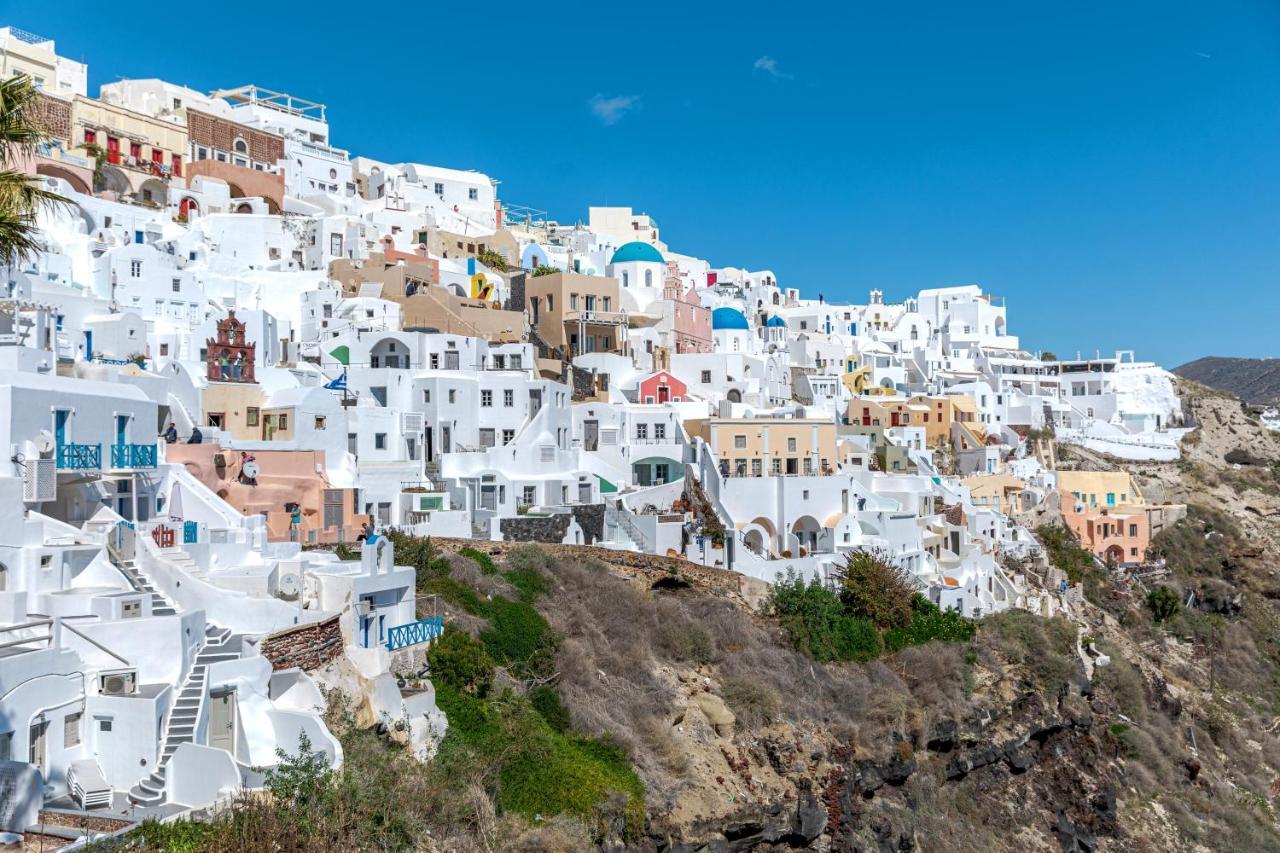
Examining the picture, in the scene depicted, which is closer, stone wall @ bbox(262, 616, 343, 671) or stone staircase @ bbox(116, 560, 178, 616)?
stone wall @ bbox(262, 616, 343, 671)

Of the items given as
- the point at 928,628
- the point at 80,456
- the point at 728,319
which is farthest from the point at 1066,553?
the point at 80,456

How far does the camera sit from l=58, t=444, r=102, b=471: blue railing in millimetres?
19562

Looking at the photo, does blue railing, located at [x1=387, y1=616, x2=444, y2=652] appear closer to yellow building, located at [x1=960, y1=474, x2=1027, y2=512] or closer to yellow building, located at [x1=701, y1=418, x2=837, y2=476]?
yellow building, located at [x1=701, y1=418, x2=837, y2=476]

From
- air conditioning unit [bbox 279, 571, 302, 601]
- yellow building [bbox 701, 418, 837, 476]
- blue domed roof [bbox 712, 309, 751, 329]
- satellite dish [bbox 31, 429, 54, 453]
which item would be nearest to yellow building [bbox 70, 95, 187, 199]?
blue domed roof [bbox 712, 309, 751, 329]

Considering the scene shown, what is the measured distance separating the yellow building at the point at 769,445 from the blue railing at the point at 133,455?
23121mm

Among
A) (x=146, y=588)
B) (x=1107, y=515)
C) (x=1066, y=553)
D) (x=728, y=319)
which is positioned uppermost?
(x=728, y=319)

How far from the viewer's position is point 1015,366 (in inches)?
3063

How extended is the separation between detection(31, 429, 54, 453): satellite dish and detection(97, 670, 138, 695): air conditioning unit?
4909 millimetres

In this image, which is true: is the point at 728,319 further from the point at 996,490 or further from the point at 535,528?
the point at 535,528

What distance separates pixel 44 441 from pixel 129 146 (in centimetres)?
3813

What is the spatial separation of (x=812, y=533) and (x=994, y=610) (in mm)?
8018

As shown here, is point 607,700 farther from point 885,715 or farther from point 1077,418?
point 1077,418

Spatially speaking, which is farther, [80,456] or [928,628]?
[928,628]

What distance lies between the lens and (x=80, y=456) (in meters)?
19.9
